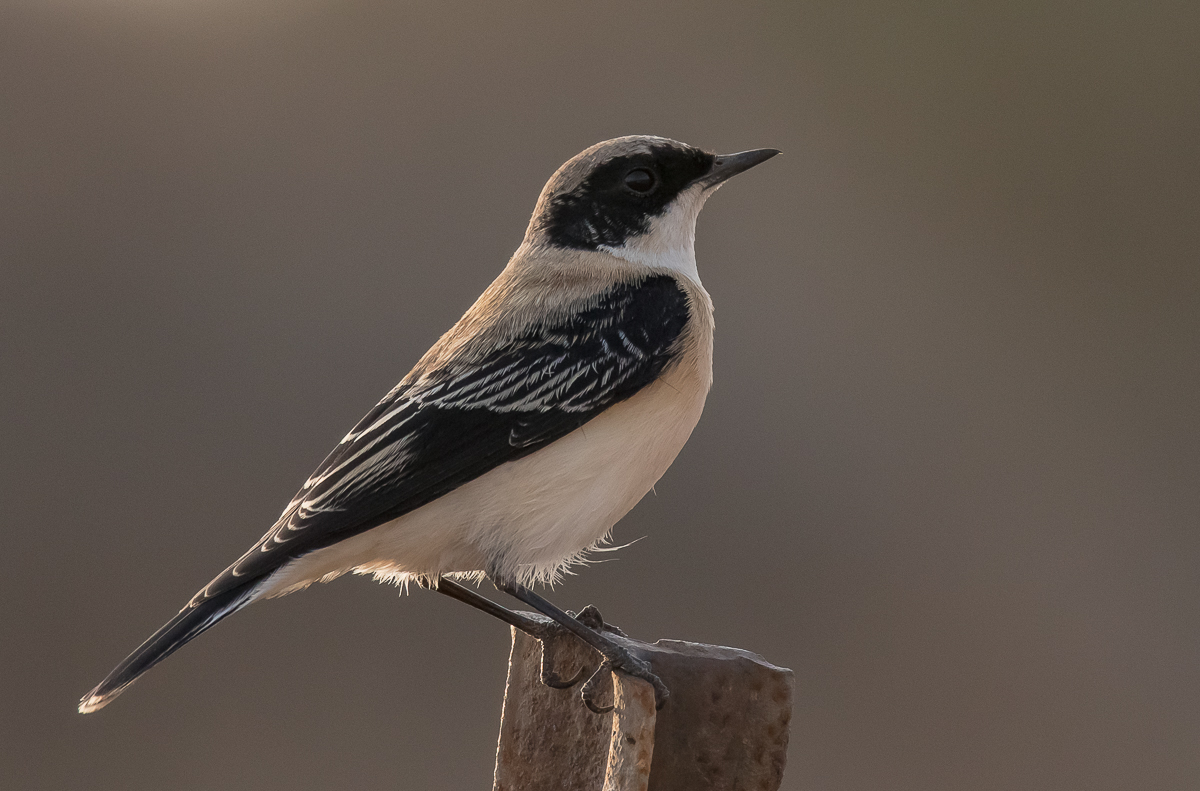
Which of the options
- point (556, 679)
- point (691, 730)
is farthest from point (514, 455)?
point (691, 730)

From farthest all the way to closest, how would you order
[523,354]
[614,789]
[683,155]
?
[683,155]
[523,354]
[614,789]

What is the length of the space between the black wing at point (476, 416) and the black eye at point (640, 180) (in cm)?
45

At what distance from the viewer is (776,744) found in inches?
111

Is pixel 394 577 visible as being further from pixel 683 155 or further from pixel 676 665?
pixel 683 155

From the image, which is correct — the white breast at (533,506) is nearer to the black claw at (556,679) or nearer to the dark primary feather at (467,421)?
the dark primary feather at (467,421)

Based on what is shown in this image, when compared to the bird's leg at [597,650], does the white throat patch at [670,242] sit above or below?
above

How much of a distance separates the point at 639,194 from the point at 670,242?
0.74ft

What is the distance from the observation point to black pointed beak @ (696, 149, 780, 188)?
13.0 feet

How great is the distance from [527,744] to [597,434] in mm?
1019

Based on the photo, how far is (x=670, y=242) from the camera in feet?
13.1

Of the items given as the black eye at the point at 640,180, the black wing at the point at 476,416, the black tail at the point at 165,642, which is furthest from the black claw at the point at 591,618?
the black eye at the point at 640,180

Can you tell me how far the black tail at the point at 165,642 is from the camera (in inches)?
111

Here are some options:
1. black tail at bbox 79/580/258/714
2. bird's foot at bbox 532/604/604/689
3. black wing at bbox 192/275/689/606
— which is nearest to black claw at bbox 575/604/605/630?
bird's foot at bbox 532/604/604/689

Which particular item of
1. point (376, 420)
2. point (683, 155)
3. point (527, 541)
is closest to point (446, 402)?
point (376, 420)
